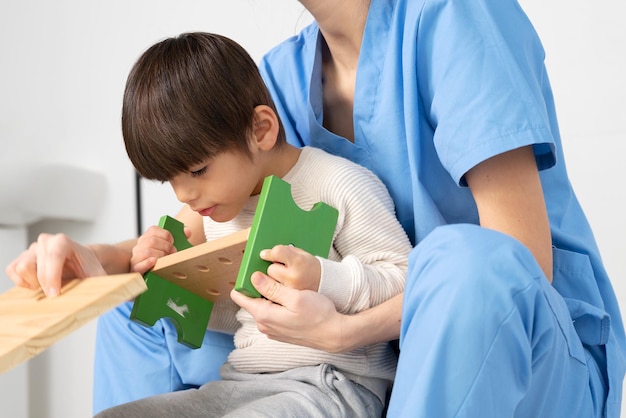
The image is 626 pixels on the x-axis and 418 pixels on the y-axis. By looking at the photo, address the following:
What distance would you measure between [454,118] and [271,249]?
0.81 feet

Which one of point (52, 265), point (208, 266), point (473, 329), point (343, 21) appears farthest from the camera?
Answer: point (343, 21)

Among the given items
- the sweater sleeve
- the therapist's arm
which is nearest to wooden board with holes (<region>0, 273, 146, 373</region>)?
the sweater sleeve

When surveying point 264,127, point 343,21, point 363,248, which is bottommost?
point 363,248

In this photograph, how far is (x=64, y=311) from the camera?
73 centimetres

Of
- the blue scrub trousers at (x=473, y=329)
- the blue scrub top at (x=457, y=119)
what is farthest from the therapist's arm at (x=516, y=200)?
the blue scrub trousers at (x=473, y=329)

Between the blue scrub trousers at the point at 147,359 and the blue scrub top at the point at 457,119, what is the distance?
313mm

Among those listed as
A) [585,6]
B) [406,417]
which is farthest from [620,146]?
[406,417]

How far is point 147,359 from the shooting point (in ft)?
3.90

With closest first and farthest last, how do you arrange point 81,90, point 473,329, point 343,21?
point 473,329 < point 343,21 < point 81,90

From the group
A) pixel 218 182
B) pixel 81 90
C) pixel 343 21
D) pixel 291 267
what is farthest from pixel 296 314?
pixel 81 90

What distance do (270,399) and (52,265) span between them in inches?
10.2

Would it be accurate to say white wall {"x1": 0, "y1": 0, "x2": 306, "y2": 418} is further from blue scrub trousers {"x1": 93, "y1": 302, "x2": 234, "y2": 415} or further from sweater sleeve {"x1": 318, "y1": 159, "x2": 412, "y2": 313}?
sweater sleeve {"x1": 318, "y1": 159, "x2": 412, "y2": 313}

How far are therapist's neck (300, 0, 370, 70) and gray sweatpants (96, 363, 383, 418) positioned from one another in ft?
1.45

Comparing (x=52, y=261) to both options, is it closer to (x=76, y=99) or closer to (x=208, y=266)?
(x=208, y=266)
